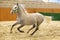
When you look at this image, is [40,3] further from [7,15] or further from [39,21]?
[39,21]

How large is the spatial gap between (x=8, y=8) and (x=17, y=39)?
7511 mm

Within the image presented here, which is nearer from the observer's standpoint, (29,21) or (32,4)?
(29,21)

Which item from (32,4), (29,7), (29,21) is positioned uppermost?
(29,21)

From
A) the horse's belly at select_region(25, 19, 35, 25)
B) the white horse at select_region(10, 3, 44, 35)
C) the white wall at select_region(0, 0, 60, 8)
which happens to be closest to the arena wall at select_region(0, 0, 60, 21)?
the white wall at select_region(0, 0, 60, 8)

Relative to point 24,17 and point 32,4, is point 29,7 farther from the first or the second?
point 24,17

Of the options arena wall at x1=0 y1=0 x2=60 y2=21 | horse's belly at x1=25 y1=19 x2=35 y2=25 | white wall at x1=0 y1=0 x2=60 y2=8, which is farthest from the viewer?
white wall at x1=0 y1=0 x2=60 y2=8

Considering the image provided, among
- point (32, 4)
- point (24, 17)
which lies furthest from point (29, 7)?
point (24, 17)

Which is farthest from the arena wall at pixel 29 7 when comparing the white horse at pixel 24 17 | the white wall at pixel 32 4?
the white horse at pixel 24 17

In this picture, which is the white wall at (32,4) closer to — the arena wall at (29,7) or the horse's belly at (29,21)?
the arena wall at (29,7)

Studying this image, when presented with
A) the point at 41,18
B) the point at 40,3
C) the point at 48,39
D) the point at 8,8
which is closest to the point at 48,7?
the point at 40,3

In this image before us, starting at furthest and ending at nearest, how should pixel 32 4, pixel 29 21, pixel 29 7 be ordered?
pixel 32 4
pixel 29 7
pixel 29 21

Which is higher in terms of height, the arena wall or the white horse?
the white horse

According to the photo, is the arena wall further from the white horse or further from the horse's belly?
the horse's belly

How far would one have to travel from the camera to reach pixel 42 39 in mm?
5031
